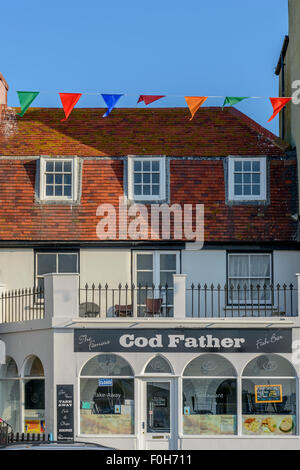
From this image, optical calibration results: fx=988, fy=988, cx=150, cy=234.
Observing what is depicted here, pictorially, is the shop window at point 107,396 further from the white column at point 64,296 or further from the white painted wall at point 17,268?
the white painted wall at point 17,268

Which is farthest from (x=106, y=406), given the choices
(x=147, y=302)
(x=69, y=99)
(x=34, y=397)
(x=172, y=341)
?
(x=69, y=99)

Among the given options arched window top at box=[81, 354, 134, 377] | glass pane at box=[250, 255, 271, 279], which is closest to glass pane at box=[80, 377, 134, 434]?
arched window top at box=[81, 354, 134, 377]

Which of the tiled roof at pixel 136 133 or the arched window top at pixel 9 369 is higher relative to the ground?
the tiled roof at pixel 136 133

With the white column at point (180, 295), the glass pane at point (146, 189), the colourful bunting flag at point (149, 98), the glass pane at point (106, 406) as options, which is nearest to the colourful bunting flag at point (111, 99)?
the colourful bunting flag at point (149, 98)

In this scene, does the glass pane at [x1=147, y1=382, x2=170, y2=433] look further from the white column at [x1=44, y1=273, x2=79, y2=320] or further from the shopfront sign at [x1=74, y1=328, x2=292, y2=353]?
the white column at [x1=44, y1=273, x2=79, y2=320]

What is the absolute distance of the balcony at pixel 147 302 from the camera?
944 inches

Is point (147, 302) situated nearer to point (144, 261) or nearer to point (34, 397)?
point (144, 261)

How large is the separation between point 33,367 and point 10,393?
1.06 metres

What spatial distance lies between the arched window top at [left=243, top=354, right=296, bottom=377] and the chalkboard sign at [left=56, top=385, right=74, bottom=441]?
4278mm

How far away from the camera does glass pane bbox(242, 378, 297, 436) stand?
2389 centimetres

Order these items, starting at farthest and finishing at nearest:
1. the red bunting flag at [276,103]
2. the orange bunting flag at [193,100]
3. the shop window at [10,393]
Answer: the red bunting flag at [276,103] < the orange bunting flag at [193,100] < the shop window at [10,393]

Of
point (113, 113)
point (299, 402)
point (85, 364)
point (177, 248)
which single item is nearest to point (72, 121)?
point (113, 113)

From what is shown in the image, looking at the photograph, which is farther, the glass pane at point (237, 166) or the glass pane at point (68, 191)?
the glass pane at point (237, 166)

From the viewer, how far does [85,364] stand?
23984 millimetres
